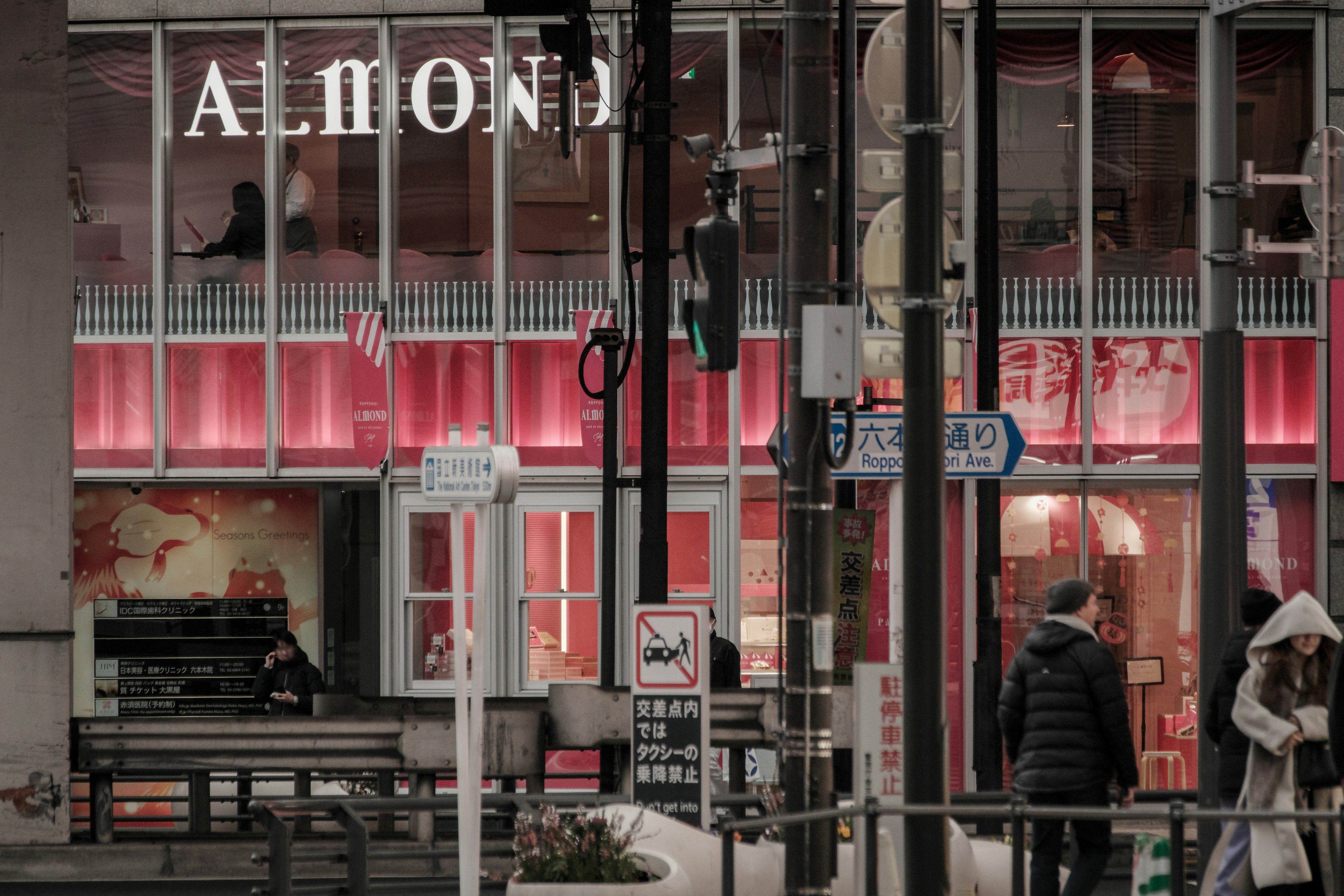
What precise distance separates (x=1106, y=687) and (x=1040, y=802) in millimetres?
733

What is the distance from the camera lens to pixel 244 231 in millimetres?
15914

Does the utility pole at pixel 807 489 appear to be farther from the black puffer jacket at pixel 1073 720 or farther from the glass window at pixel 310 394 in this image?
the glass window at pixel 310 394

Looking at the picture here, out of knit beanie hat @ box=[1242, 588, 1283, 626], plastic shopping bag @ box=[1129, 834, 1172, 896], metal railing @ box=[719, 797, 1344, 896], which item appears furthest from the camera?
knit beanie hat @ box=[1242, 588, 1283, 626]

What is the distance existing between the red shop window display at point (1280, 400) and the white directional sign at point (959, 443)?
779 cm

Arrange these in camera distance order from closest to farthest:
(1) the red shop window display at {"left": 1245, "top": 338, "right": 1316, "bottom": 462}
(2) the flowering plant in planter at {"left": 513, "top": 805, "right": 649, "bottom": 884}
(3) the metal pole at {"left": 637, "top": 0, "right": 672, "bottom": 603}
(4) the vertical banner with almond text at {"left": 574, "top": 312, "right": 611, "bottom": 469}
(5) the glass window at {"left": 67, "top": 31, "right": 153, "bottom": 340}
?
(2) the flowering plant in planter at {"left": 513, "top": 805, "right": 649, "bottom": 884}
(3) the metal pole at {"left": 637, "top": 0, "right": 672, "bottom": 603}
(4) the vertical banner with almond text at {"left": 574, "top": 312, "right": 611, "bottom": 469}
(1) the red shop window display at {"left": 1245, "top": 338, "right": 1316, "bottom": 462}
(5) the glass window at {"left": 67, "top": 31, "right": 153, "bottom": 340}

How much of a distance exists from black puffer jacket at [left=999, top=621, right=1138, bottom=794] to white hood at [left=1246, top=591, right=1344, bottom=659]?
77cm

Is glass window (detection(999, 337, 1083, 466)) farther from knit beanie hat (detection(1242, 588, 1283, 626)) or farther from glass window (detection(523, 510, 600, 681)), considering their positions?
knit beanie hat (detection(1242, 588, 1283, 626))

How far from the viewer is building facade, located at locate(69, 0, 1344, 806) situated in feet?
50.5

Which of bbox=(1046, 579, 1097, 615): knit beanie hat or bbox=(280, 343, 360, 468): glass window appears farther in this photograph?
bbox=(280, 343, 360, 468): glass window

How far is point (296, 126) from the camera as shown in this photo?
1594cm

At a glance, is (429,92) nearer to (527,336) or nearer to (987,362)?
(527,336)

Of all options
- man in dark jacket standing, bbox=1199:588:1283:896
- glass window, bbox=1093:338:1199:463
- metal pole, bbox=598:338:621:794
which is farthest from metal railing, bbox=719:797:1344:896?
glass window, bbox=1093:338:1199:463

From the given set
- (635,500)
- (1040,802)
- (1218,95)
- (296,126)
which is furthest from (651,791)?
(296,126)

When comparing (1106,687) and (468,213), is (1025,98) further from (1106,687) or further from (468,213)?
(1106,687)
